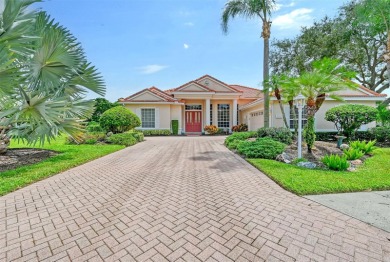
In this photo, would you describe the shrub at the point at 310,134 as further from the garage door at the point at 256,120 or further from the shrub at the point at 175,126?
the shrub at the point at 175,126

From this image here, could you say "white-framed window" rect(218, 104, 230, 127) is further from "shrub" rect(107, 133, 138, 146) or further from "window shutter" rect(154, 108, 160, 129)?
"shrub" rect(107, 133, 138, 146)

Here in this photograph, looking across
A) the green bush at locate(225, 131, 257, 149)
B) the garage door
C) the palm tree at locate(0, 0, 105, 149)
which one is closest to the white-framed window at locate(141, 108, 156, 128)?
the garage door

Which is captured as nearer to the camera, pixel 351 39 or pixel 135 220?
pixel 135 220

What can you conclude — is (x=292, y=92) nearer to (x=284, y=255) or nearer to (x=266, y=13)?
(x=266, y=13)

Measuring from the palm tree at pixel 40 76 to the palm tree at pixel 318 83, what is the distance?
8.70 m

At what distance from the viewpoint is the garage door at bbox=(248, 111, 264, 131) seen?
1750 centimetres

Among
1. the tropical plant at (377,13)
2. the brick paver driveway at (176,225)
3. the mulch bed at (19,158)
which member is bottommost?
the brick paver driveway at (176,225)

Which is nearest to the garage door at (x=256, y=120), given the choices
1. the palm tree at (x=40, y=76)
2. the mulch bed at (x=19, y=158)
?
the palm tree at (x=40, y=76)

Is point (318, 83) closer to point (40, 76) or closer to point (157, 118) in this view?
point (40, 76)

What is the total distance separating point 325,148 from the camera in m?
9.97

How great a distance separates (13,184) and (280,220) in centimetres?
616

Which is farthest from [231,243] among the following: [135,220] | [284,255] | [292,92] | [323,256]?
[292,92]

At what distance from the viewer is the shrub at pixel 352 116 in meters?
11.7

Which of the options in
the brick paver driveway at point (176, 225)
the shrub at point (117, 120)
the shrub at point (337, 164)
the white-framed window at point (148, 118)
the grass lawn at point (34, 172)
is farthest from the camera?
the white-framed window at point (148, 118)
